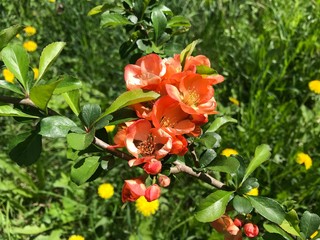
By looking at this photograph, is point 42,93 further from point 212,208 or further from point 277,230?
point 277,230

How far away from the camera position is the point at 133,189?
0.87 metres

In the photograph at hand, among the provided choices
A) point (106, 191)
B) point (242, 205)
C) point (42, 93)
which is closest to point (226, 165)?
point (242, 205)

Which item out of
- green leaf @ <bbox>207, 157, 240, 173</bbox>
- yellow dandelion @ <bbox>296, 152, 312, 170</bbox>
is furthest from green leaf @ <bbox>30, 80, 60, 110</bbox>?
yellow dandelion @ <bbox>296, 152, 312, 170</bbox>

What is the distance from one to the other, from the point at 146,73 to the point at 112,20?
0.36 metres

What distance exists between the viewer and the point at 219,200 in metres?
0.97

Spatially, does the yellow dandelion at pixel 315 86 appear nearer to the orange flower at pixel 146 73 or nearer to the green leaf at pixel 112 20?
the green leaf at pixel 112 20

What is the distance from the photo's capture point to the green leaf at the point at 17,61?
0.90 m

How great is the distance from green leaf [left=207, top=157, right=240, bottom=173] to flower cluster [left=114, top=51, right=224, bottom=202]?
117 millimetres

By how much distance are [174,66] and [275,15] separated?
76.4 inches

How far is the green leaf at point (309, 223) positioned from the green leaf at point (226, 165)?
0.20 metres

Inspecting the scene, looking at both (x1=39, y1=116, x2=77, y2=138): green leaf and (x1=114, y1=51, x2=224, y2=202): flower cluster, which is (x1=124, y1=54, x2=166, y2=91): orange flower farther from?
(x1=39, y1=116, x2=77, y2=138): green leaf

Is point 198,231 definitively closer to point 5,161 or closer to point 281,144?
point 281,144

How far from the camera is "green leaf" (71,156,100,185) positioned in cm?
90

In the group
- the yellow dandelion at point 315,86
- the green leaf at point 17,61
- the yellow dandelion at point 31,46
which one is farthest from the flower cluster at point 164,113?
the yellow dandelion at point 31,46
